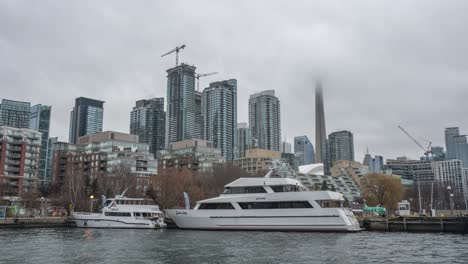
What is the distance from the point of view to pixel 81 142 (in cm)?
14275

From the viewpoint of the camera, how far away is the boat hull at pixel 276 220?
48438mm

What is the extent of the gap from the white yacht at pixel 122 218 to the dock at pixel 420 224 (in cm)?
2807

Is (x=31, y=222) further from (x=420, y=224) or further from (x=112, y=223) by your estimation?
(x=420, y=224)

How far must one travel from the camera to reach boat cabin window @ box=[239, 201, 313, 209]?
1945 inches

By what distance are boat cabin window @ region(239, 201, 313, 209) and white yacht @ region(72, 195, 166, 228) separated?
14.3 m

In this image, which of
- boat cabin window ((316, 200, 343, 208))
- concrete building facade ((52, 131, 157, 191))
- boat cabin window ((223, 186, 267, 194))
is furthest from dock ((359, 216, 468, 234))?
concrete building facade ((52, 131, 157, 191))

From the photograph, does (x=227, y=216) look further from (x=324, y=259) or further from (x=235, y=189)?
(x=324, y=259)

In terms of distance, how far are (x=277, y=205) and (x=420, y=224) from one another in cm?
1830

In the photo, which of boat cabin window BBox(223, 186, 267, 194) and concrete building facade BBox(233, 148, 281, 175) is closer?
boat cabin window BBox(223, 186, 267, 194)

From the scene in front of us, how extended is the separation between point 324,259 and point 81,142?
127466 millimetres

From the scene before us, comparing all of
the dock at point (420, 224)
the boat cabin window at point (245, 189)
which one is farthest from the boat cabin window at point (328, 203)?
the dock at point (420, 224)

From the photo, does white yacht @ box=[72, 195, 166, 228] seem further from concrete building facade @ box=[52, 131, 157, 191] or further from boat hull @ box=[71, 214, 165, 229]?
concrete building facade @ box=[52, 131, 157, 191]

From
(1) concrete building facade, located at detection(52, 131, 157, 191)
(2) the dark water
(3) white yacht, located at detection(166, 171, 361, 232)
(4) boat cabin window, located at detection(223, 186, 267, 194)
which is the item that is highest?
(1) concrete building facade, located at detection(52, 131, 157, 191)

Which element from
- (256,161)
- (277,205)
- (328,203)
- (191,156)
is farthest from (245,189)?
(256,161)
